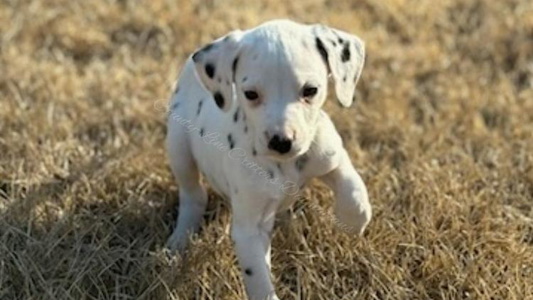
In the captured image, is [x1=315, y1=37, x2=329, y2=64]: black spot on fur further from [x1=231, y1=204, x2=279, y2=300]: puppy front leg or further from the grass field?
the grass field

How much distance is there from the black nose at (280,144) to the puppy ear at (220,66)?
1.02 feet

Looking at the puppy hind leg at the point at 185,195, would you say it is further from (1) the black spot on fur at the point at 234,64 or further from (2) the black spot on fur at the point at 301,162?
(1) the black spot on fur at the point at 234,64

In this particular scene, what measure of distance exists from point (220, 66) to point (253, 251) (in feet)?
2.21

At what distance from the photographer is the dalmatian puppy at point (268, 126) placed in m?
3.50

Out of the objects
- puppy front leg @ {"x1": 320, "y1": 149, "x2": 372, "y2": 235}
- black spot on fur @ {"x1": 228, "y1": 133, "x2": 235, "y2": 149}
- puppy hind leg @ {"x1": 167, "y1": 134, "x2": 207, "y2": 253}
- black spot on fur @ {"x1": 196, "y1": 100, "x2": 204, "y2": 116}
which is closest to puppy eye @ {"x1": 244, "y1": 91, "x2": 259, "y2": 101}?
black spot on fur @ {"x1": 228, "y1": 133, "x2": 235, "y2": 149}

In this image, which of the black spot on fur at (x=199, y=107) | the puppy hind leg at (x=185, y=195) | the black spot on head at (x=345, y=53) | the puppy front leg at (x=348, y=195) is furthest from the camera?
the puppy hind leg at (x=185, y=195)

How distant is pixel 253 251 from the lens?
3824 mm

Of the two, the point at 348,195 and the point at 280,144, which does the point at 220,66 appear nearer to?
the point at 280,144

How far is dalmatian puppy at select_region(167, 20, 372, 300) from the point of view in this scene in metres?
3.50

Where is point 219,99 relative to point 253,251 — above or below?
above

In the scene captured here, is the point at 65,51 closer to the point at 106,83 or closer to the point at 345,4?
the point at 106,83

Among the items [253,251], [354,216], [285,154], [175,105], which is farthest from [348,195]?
[175,105]

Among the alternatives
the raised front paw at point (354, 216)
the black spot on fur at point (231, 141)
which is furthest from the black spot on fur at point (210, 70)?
the raised front paw at point (354, 216)

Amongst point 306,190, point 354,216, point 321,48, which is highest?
point 321,48
